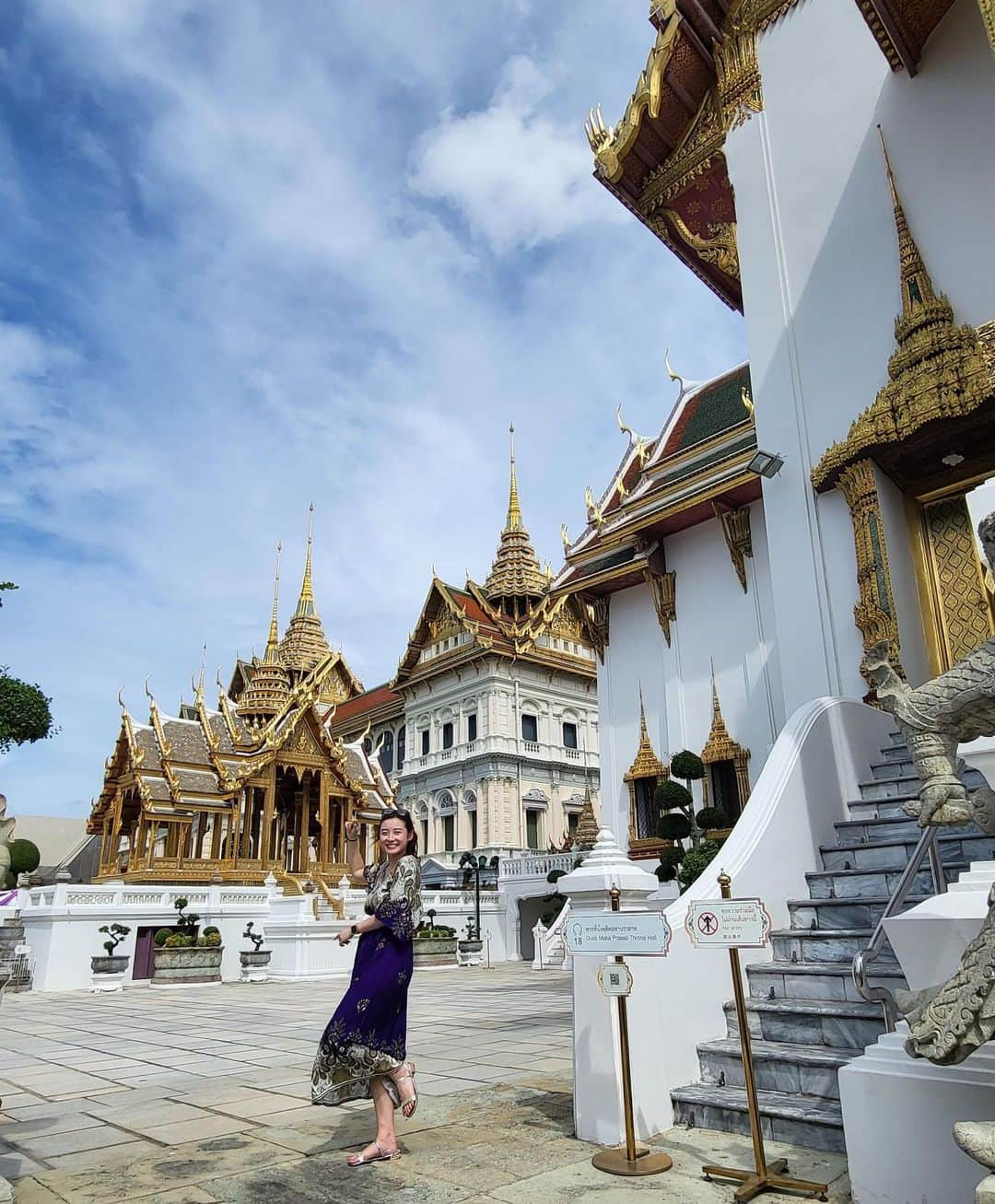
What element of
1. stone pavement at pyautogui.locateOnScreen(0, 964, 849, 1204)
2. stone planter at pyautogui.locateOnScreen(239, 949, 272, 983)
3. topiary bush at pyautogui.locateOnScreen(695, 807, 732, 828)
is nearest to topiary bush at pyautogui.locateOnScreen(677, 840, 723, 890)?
topiary bush at pyautogui.locateOnScreen(695, 807, 732, 828)

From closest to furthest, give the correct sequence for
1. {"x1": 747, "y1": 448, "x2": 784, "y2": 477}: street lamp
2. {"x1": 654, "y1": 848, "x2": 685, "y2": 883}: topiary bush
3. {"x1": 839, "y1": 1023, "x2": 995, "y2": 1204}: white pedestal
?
1. {"x1": 839, "y1": 1023, "x2": 995, "y2": 1204}: white pedestal
2. {"x1": 747, "y1": 448, "x2": 784, "y2": 477}: street lamp
3. {"x1": 654, "y1": 848, "x2": 685, "y2": 883}: topiary bush

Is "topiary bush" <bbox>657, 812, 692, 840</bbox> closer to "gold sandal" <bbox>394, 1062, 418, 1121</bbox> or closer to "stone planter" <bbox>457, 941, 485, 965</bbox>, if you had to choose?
"gold sandal" <bbox>394, 1062, 418, 1121</bbox>

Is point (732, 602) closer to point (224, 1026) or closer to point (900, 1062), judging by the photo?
point (224, 1026)

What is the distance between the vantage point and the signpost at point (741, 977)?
291cm

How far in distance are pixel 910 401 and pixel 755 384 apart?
208 cm

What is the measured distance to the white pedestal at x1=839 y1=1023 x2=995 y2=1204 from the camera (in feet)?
8.25

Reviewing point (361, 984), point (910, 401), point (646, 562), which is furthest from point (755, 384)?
point (361, 984)

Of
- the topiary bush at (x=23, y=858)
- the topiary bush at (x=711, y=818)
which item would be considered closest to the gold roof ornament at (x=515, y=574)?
the topiary bush at (x=23, y=858)

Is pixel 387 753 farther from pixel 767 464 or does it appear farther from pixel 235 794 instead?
pixel 767 464

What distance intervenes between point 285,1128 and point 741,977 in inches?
86.3

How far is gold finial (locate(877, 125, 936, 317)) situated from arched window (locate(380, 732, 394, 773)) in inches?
1389

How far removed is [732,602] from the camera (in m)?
12.7

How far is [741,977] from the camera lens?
3.34 metres

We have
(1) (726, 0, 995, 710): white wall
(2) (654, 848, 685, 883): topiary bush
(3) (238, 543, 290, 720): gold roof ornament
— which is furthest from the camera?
(3) (238, 543, 290, 720): gold roof ornament
